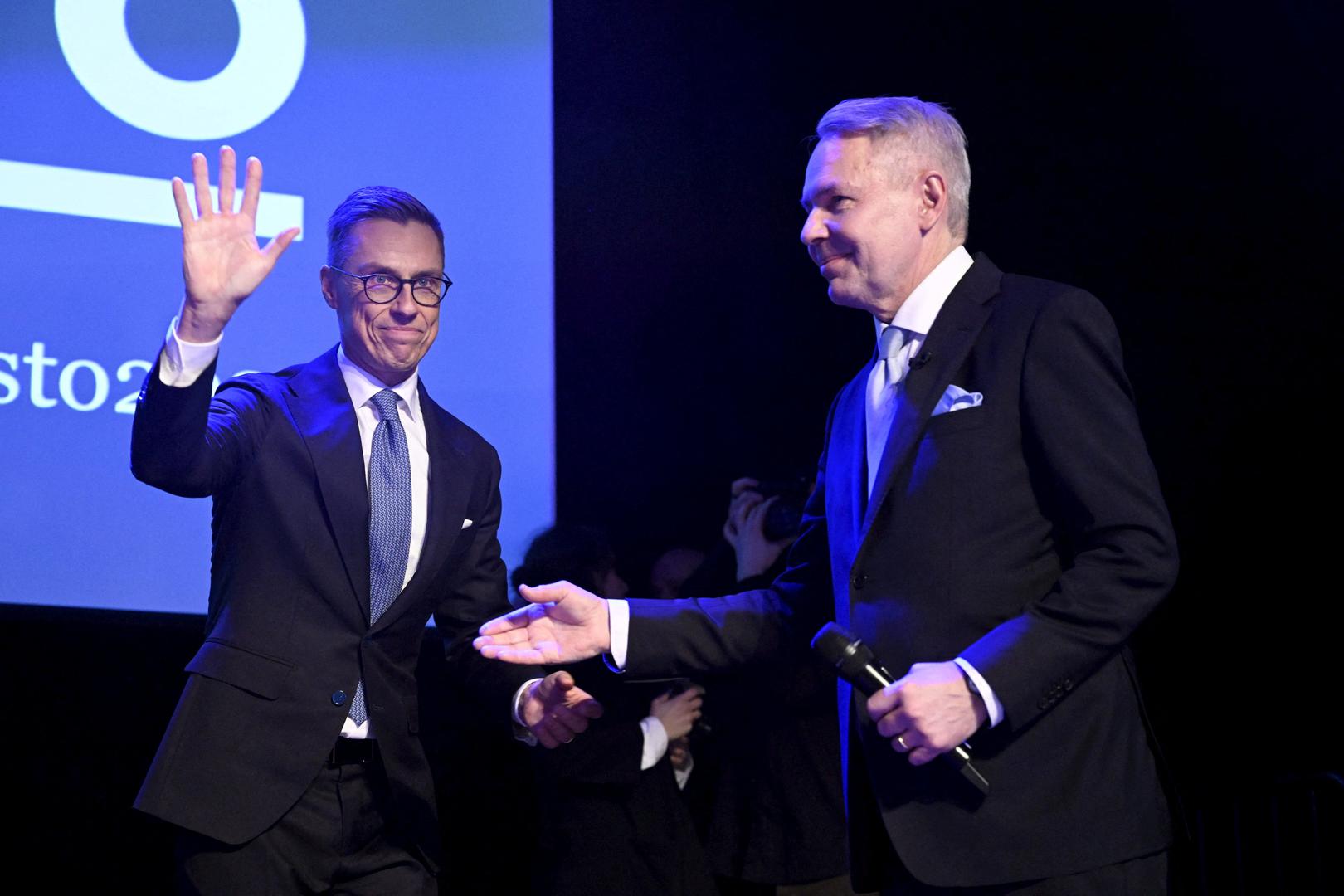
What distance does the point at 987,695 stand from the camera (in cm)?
171

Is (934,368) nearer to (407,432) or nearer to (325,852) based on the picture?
(407,432)

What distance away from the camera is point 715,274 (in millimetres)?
4434

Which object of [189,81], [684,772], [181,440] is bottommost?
[684,772]

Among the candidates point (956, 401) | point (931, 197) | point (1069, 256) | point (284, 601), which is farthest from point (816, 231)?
point (1069, 256)

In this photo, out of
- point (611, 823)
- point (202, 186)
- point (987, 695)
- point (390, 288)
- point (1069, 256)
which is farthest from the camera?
point (1069, 256)

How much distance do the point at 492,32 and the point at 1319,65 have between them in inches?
111

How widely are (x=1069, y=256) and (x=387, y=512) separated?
2854mm

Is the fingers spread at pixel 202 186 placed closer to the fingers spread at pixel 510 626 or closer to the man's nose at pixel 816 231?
the fingers spread at pixel 510 626

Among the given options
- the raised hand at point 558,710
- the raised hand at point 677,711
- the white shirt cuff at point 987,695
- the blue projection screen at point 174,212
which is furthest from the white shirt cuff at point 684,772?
the white shirt cuff at point 987,695

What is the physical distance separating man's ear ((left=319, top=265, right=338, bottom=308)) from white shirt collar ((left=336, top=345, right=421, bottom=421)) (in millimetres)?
116

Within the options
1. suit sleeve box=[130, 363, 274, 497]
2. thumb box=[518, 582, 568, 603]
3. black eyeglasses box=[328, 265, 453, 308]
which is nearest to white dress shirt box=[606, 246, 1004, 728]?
thumb box=[518, 582, 568, 603]

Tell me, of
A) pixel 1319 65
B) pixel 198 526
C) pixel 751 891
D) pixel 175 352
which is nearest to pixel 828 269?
pixel 175 352

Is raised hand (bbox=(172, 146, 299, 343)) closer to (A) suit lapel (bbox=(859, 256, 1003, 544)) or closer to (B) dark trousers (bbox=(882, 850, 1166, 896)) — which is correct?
(A) suit lapel (bbox=(859, 256, 1003, 544))

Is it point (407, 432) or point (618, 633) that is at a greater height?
point (407, 432)
